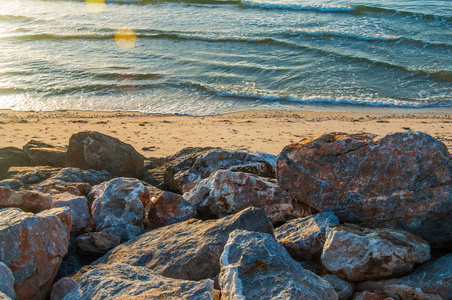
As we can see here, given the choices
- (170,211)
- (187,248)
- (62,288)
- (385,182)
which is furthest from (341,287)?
(62,288)

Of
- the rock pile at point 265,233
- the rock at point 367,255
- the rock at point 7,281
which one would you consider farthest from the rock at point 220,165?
the rock at point 7,281

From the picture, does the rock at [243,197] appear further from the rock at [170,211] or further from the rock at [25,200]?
the rock at [25,200]

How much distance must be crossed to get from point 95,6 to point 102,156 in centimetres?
2812

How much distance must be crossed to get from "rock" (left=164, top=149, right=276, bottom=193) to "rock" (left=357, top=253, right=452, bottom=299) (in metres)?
2.07

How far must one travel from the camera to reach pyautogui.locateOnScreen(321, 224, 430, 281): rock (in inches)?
110

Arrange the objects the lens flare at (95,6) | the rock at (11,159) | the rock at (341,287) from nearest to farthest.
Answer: the rock at (341,287) < the rock at (11,159) < the lens flare at (95,6)

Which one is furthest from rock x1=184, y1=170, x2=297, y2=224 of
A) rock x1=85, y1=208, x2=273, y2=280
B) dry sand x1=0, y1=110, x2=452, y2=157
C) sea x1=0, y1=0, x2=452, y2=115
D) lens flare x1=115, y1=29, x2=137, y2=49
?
lens flare x1=115, y1=29, x2=137, y2=49

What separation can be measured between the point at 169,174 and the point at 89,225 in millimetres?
1513

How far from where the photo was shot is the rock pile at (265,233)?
238 centimetres

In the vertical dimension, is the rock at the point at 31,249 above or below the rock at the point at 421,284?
Answer: above

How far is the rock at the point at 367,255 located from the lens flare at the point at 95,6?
29.1 metres

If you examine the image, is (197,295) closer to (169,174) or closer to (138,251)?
(138,251)

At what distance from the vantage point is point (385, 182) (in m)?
3.28

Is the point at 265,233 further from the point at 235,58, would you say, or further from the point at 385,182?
the point at 235,58
